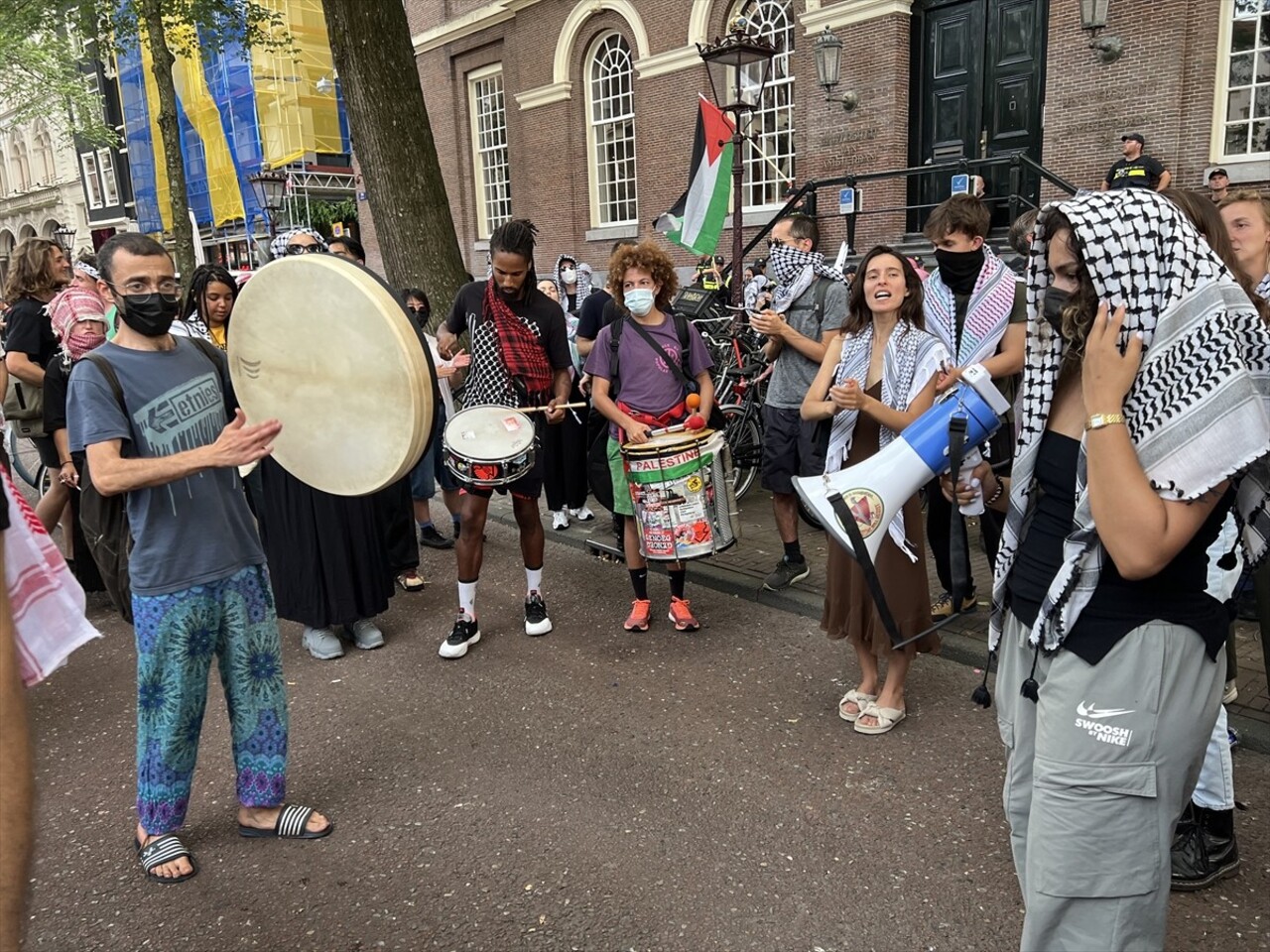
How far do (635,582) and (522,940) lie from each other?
2.49 metres

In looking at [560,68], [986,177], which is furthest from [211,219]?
[986,177]

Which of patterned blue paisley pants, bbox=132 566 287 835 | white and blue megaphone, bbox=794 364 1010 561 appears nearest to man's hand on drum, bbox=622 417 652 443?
white and blue megaphone, bbox=794 364 1010 561

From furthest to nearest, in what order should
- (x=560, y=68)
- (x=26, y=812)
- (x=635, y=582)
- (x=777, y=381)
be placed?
(x=560, y=68) → (x=777, y=381) → (x=635, y=582) → (x=26, y=812)

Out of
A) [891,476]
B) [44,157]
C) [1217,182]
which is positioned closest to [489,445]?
[891,476]

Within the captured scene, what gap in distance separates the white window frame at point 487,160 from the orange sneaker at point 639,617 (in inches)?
675

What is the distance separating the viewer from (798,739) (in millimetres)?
3654

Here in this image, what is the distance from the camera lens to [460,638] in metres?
4.68

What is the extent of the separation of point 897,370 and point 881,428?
27 cm

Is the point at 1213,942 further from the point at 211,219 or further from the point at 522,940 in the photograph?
the point at 211,219

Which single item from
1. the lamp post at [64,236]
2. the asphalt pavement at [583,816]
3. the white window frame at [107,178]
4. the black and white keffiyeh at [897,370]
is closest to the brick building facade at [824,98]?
the lamp post at [64,236]

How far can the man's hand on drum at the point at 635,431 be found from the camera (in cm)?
455

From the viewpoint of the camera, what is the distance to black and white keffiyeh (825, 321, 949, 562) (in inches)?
139

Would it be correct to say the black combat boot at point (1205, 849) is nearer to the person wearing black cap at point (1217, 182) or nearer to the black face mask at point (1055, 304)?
the black face mask at point (1055, 304)

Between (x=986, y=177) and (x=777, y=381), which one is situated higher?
(x=986, y=177)
